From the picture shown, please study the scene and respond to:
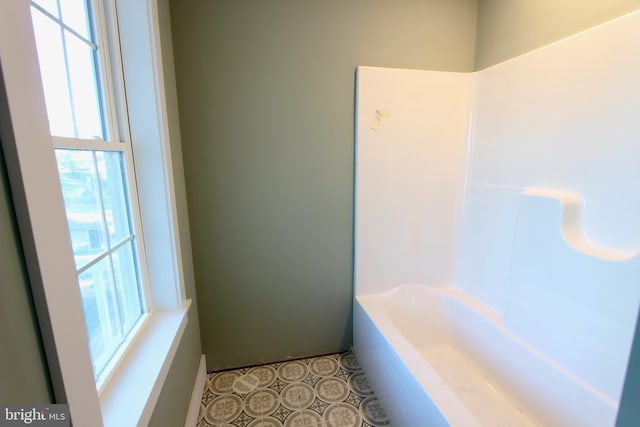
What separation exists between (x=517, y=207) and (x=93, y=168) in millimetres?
1965

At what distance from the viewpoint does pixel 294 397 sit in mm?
1757

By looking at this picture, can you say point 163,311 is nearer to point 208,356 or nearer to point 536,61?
point 208,356

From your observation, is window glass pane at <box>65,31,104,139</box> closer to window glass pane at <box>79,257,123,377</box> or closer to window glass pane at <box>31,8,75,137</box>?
window glass pane at <box>31,8,75,137</box>

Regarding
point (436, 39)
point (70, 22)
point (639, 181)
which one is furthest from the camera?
point (436, 39)

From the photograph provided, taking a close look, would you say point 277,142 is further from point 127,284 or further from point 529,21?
point 529,21

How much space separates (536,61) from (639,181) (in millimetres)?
754

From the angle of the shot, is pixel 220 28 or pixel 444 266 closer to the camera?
pixel 220 28

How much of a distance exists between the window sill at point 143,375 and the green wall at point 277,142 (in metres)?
0.54

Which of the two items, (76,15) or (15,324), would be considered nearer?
(15,324)

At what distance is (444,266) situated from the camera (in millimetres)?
2117

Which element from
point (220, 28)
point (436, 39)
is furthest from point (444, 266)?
point (220, 28)

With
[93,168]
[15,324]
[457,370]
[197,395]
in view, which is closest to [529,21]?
[457,370]

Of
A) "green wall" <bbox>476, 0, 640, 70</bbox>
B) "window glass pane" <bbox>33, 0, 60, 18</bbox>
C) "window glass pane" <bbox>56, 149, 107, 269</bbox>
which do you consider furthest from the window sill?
"green wall" <bbox>476, 0, 640, 70</bbox>

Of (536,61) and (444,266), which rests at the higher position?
(536,61)
